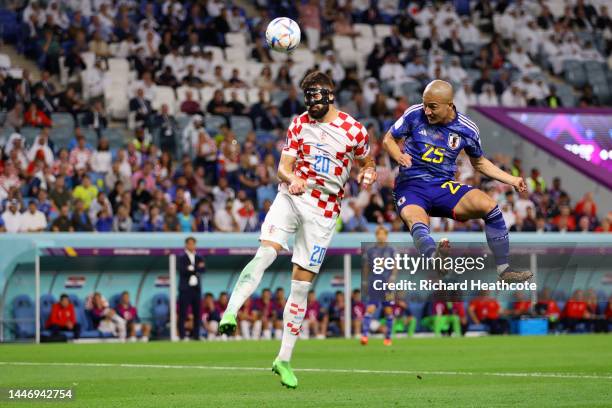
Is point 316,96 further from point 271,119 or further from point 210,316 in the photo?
point 271,119

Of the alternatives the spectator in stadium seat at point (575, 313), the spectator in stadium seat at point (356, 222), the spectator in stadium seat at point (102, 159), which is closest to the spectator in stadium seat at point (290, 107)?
the spectator in stadium seat at point (356, 222)

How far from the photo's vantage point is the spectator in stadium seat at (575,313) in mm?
28025

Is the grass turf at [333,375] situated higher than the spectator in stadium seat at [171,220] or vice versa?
the spectator in stadium seat at [171,220]

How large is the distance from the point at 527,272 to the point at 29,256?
13.7m

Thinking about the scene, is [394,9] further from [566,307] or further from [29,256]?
[29,256]

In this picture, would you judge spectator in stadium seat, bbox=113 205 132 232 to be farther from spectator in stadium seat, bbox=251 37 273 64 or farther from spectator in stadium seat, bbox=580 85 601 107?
spectator in stadium seat, bbox=580 85 601 107

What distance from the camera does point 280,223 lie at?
Answer: 38.4 feet

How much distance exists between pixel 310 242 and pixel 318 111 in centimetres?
121

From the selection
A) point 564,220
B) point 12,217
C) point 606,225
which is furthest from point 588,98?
point 12,217

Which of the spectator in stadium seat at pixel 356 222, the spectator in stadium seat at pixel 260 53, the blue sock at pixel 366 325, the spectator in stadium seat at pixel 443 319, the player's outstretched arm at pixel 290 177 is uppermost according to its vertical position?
the spectator in stadium seat at pixel 260 53

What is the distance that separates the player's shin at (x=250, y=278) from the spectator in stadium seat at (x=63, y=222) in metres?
14.0

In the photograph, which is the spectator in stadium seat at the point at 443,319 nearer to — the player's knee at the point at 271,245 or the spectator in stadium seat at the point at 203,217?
the spectator in stadium seat at the point at 203,217

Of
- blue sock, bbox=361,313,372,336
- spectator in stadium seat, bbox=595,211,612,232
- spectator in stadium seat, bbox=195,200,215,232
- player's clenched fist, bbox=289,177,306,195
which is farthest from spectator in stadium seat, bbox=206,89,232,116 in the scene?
player's clenched fist, bbox=289,177,306,195

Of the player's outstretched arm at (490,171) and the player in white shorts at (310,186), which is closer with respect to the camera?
the player in white shorts at (310,186)
